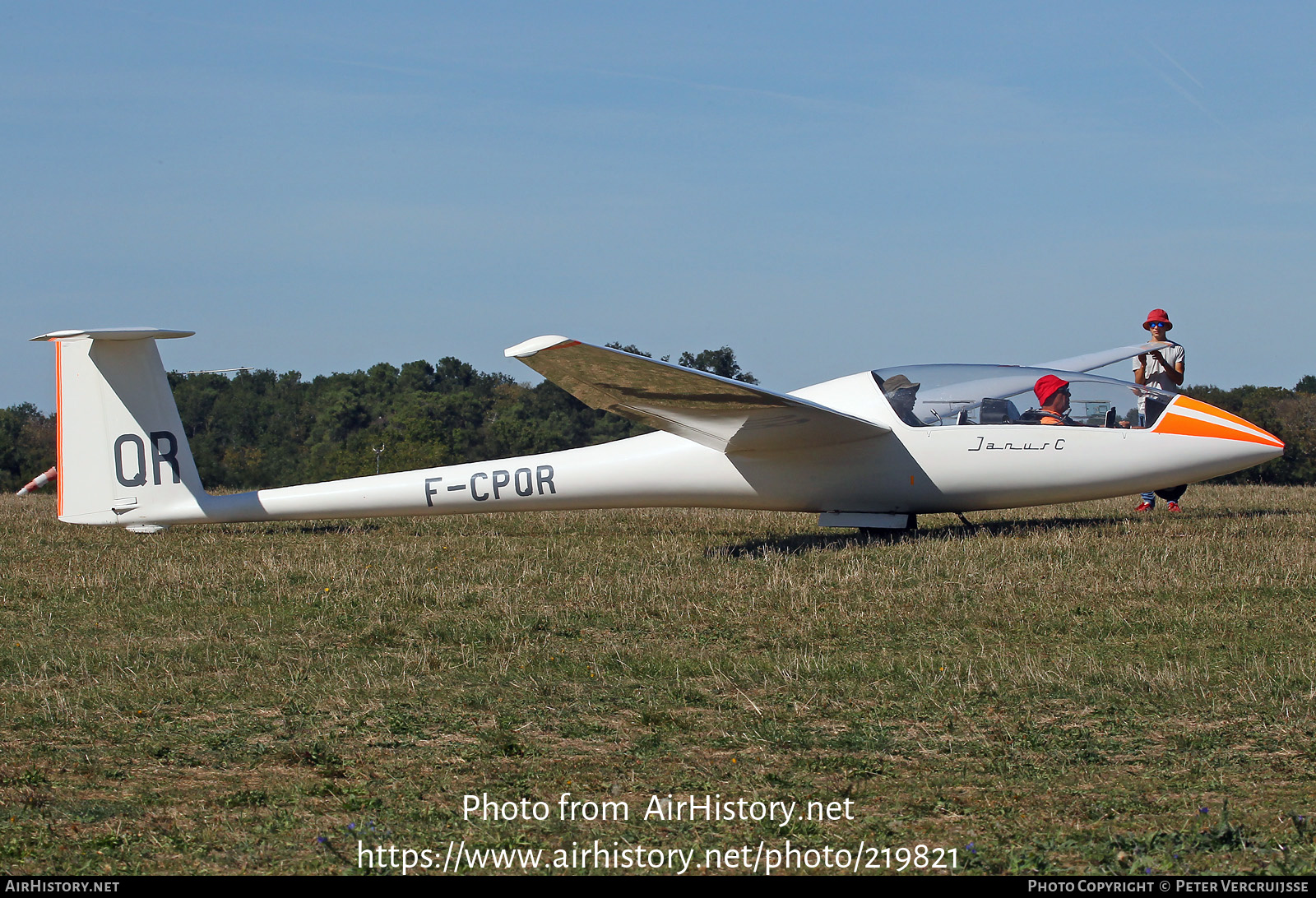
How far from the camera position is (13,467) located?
4103cm

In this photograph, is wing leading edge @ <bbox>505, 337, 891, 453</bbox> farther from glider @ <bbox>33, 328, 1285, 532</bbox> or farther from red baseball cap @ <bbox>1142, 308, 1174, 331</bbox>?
red baseball cap @ <bbox>1142, 308, 1174, 331</bbox>

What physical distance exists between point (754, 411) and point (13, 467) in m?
39.4

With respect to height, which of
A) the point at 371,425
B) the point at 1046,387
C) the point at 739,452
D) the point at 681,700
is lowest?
the point at 681,700

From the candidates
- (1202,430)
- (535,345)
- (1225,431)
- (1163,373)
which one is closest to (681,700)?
(535,345)

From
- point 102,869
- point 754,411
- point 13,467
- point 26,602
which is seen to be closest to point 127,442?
point 26,602

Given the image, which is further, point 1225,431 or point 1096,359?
point 1096,359

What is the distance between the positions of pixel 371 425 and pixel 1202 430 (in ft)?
163

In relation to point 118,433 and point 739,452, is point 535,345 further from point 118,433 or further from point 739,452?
point 118,433

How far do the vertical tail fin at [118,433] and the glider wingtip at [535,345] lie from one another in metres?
5.28

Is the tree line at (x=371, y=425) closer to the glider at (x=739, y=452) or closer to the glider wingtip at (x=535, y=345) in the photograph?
the glider at (x=739, y=452)

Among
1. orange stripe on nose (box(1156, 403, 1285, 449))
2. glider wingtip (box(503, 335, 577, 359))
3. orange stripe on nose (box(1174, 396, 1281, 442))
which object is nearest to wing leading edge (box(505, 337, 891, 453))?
glider wingtip (box(503, 335, 577, 359))

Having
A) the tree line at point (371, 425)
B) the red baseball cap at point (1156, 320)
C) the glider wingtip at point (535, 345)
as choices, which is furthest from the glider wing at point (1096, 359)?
the tree line at point (371, 425)

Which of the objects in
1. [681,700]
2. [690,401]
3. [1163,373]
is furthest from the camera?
[1163,373]

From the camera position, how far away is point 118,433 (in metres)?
12.8
